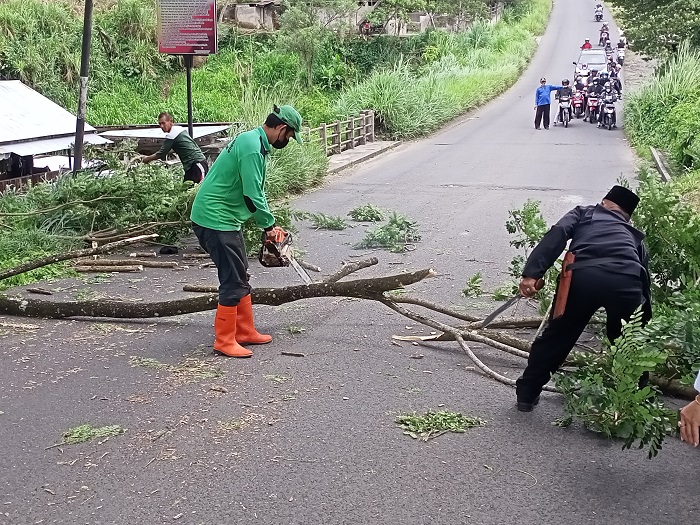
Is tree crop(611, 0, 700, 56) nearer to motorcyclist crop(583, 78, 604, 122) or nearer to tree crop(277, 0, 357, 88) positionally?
motorcyclist crop(583, 78, 604, 122)

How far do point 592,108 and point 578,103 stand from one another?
0.92 meters

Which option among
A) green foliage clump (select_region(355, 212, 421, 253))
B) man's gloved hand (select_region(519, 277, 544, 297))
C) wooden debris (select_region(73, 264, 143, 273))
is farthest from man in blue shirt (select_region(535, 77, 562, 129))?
man's gloved hand (select_region(519, 277, 544, 297))

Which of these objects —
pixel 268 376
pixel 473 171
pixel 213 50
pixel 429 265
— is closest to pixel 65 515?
pixel 268 376

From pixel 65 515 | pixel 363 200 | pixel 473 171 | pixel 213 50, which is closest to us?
pixel 65 515

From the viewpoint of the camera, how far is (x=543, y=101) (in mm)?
26547

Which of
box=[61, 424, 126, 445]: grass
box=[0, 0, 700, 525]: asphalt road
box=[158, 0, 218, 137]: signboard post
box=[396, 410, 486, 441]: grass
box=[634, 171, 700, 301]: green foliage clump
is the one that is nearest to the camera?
box=[0, 0, 700, 525]: asphalt road

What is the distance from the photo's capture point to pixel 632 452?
192 inches

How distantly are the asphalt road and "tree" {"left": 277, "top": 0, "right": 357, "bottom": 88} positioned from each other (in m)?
31.0

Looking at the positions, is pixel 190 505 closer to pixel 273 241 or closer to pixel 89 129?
pixel 273 241

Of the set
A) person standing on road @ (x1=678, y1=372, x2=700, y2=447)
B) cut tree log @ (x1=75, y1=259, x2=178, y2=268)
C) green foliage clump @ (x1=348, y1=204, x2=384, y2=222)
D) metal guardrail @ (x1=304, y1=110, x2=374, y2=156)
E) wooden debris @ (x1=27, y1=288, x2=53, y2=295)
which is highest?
person standing on road @ (x1=678, y1=372, x2=700, y2=447)

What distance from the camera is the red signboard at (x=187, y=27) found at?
13857 millimetres

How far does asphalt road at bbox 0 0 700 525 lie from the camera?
13.8 feet

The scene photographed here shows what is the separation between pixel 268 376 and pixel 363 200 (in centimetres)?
945

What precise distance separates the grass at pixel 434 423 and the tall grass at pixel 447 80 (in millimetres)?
20622
